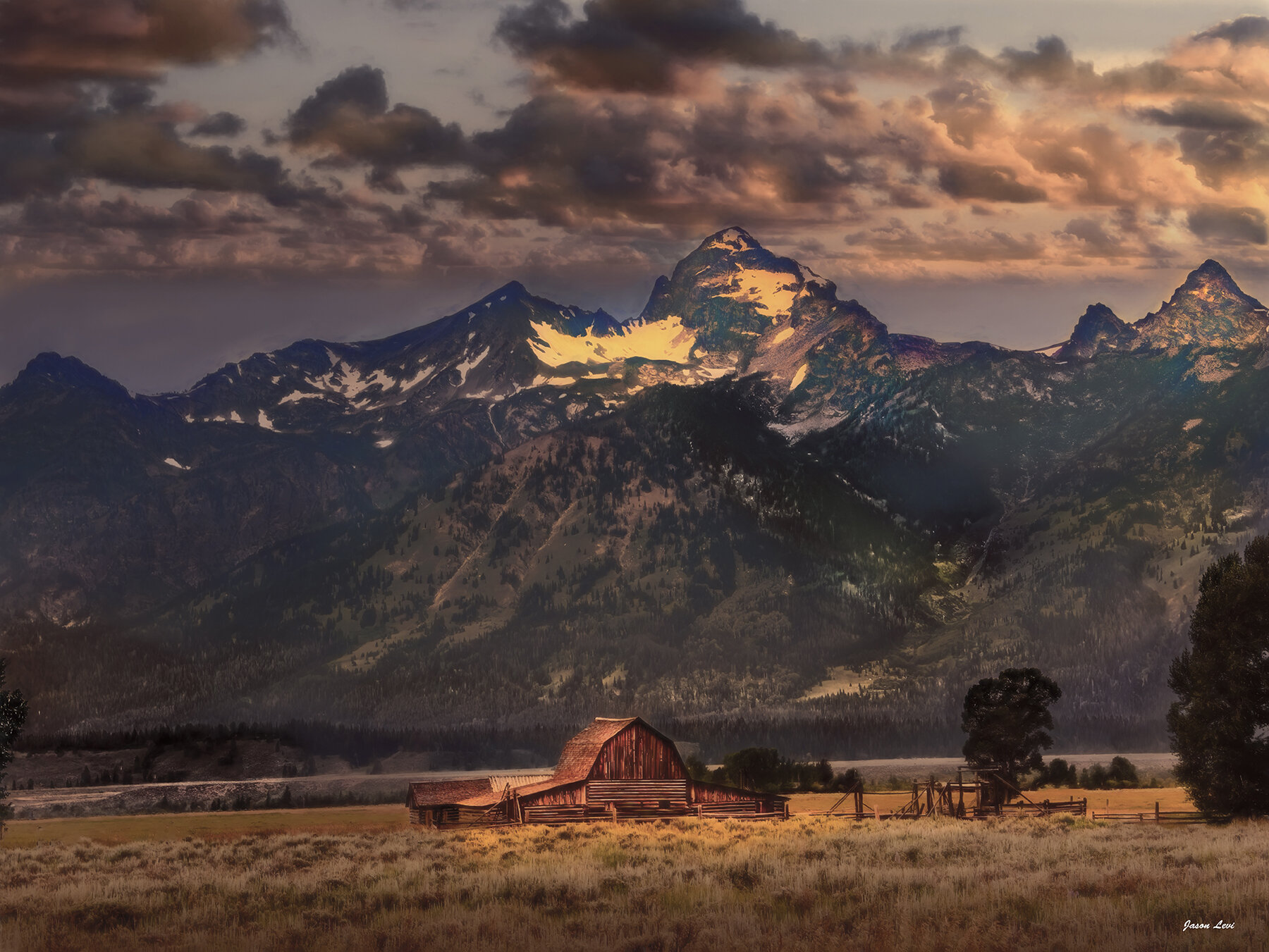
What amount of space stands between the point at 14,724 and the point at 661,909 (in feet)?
134

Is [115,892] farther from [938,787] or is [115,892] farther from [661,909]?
[938,787]

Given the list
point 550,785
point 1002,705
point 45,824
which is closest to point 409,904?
point 550,785

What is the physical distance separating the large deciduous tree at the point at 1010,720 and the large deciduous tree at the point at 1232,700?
2804 centimetres

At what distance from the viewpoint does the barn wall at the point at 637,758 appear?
9319 centimetres

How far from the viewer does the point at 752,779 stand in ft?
449

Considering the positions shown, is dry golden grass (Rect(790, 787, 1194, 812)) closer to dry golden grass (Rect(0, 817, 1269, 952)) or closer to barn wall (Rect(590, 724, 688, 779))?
barn wall (Rect(590, 724, 688, 779))

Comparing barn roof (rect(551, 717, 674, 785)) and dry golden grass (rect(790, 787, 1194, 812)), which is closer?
barn roof (rect(551, 717, 674, 785))

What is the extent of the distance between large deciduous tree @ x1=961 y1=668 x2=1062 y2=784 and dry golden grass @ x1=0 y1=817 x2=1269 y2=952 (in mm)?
35980

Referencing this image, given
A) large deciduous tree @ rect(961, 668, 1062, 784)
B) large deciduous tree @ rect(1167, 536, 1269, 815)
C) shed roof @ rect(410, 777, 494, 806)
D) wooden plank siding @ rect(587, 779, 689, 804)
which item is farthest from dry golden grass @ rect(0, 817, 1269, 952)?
large deciduous tree @ rect(961, 668, 1062, 784)

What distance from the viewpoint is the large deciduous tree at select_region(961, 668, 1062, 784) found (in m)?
101

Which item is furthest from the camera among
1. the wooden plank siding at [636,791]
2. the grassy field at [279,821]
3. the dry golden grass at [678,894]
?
the grassy field at [279,821]

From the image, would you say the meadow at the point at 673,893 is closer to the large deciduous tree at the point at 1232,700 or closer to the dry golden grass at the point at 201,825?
the large deciduous tree at the point at 1232,700
